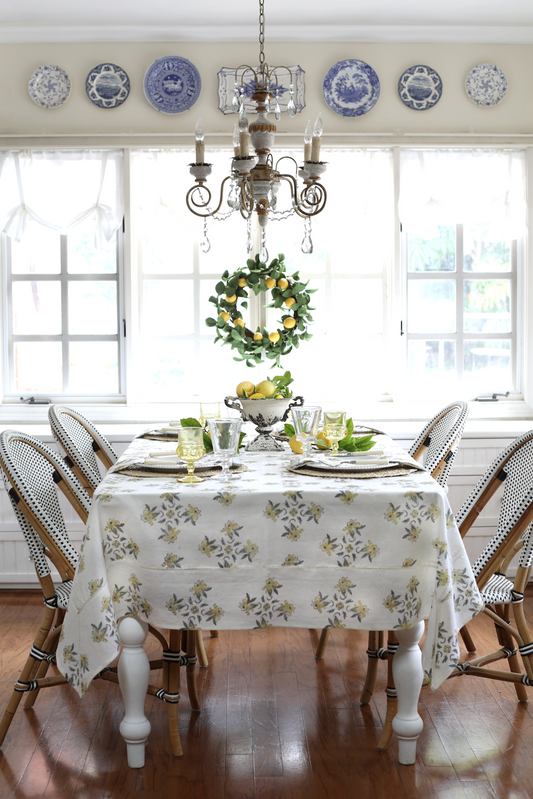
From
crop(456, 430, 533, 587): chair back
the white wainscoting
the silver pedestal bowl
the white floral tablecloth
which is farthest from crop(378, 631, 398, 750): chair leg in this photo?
the white wainscoting

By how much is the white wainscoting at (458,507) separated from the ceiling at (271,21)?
6.45 feet

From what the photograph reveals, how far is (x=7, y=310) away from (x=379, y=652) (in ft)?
8.69

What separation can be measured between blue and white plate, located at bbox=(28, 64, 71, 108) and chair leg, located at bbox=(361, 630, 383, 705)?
115 inches

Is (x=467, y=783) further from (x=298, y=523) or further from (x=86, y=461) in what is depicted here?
(x=86, y=461)

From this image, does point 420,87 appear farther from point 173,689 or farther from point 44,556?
point 173,689

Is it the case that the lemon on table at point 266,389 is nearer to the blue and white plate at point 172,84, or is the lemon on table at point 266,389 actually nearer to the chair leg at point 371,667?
the chair leg at point 371,667

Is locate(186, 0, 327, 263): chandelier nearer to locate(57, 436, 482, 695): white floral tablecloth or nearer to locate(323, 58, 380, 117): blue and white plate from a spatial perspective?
locate(57, 436, 482, 695): white floral tablecloth

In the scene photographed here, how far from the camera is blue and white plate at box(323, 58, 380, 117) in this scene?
3.58 m

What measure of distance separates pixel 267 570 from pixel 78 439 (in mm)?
1087

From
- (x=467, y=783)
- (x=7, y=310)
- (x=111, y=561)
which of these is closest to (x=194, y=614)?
(x=111, y=561)

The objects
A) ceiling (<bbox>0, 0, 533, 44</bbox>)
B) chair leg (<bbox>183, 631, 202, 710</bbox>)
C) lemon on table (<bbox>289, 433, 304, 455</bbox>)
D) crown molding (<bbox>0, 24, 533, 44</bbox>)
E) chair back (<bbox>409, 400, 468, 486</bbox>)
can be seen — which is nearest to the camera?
chair leg (<bbox>183, 631, 202, 710</bbox>)

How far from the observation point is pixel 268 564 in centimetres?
185

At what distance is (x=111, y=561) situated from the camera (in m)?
1.85

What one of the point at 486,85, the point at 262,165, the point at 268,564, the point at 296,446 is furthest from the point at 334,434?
the point at 486,85
